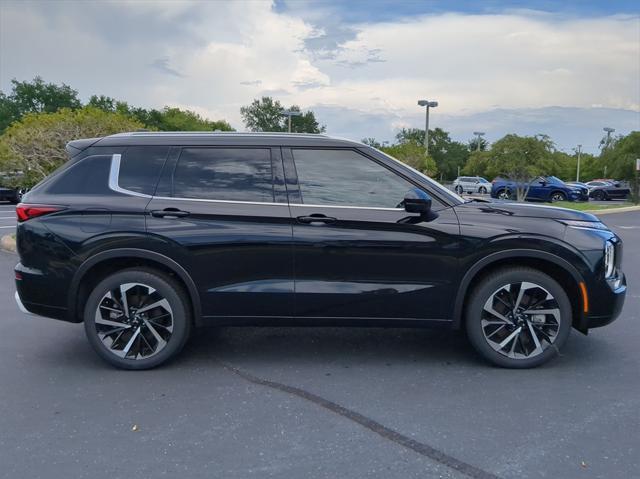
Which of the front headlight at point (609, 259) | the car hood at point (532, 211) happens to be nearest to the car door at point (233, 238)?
the car hood at point (532, 211)

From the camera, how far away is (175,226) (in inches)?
173

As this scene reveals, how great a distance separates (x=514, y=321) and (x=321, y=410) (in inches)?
68.0

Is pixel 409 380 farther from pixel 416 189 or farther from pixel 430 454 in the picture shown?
pixel 416 189

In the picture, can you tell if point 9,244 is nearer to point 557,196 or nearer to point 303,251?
point 303,251

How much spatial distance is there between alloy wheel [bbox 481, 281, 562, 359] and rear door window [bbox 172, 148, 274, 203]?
195cm

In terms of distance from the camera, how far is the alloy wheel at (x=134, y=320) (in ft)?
14.6

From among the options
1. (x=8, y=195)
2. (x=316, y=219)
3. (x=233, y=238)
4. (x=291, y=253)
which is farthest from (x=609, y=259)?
(x=8, y=195)

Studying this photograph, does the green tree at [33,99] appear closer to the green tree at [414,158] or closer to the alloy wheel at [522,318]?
the green tree at [414,158]

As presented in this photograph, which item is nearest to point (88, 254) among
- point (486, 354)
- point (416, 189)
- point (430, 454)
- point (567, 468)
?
point (416, 189)

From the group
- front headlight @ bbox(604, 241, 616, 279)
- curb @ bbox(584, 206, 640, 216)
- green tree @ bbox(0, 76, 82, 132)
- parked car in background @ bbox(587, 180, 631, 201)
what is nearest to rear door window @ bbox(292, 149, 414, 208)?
front headlight @ bbox(604, 241, 616, 279)

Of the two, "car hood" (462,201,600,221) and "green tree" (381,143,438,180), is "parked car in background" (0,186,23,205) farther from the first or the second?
"car hood" (462,201,600,221)

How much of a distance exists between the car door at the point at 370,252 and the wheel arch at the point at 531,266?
0.10m

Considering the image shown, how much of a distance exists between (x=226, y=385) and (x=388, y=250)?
1580mm

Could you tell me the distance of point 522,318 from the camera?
443 cm
